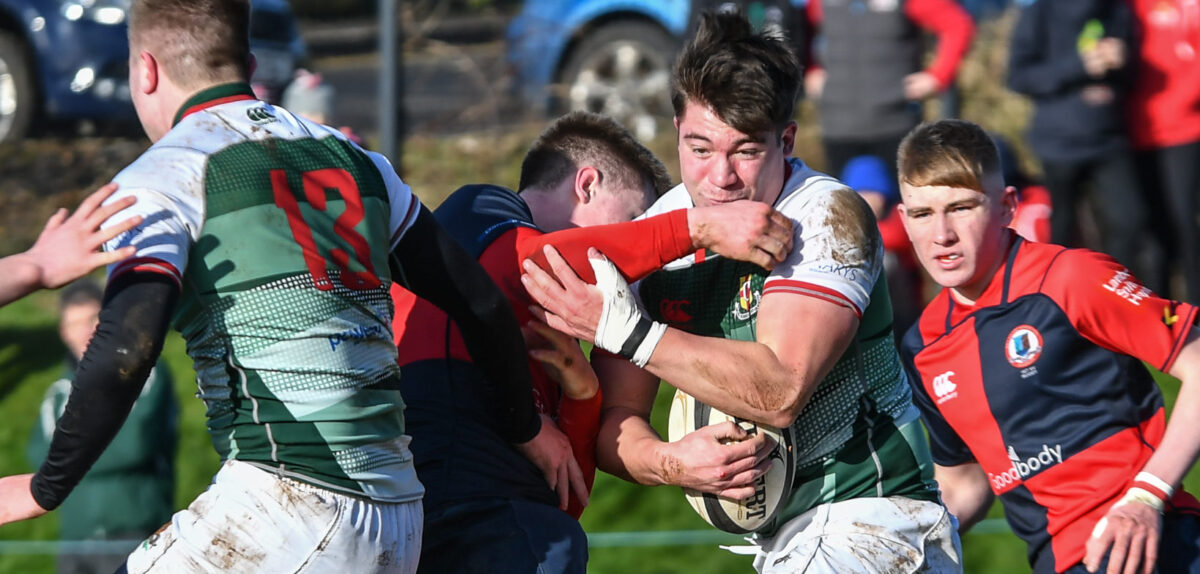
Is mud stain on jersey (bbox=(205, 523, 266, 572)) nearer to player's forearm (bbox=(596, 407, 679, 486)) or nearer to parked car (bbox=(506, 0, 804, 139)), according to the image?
player's forearm (bbox=(596, 407, 679, 486))

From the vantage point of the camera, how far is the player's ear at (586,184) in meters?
4.31

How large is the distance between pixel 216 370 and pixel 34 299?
6.94 m

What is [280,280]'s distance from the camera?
3.19 m

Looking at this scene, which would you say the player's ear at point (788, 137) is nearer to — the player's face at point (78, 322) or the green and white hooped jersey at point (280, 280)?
the green and white hooped jersey at point (280, 280)

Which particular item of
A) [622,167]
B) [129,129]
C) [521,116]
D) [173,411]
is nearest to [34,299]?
[129,129]

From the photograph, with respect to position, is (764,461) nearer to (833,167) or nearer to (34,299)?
(833,167)

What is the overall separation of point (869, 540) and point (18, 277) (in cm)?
224

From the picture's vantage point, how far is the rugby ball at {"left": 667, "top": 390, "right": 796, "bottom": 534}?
12.9 ft

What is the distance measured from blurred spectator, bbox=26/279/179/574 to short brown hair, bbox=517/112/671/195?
3.54m

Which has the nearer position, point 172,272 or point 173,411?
point 172,272

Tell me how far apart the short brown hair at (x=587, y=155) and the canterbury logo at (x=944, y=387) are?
3.48ft

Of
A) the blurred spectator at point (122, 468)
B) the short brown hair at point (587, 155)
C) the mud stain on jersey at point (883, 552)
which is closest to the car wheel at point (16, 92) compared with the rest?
the blurred spectator at point (122, 468)

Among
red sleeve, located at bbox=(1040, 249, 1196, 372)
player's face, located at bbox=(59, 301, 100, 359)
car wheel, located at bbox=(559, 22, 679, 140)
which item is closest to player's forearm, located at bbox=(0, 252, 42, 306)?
red sleeve, located at bbox=(1040, 249, 1196, 372)

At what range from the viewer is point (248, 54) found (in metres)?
3.47
